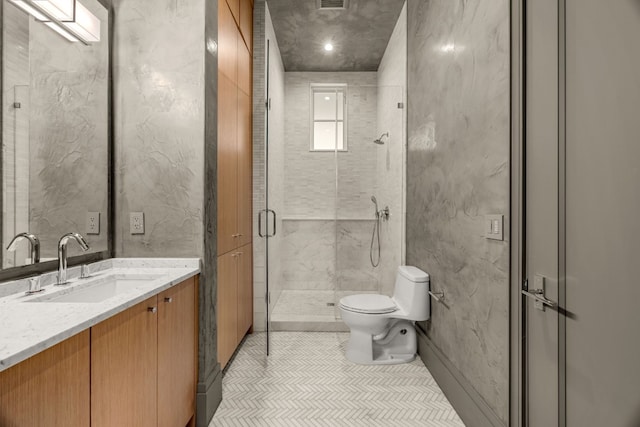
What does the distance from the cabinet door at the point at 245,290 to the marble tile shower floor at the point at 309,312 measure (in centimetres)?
33

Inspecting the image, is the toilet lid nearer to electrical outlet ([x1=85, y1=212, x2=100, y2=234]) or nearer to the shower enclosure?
the shower enclosure

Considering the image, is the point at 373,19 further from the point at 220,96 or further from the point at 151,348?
the point at 151,348

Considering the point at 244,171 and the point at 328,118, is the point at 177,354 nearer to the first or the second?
the point at 244,171

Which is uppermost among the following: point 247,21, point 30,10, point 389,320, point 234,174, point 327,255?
point 247,21

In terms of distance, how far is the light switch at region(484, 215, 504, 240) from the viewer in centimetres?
151

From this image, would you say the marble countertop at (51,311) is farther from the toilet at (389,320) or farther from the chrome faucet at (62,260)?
the toilet at (389,320)

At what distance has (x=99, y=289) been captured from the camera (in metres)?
1.56

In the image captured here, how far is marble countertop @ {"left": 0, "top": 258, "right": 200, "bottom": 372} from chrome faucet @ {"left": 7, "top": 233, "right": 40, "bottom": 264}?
8 centimetres

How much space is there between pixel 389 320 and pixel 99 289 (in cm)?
193

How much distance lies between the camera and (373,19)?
11.1ft

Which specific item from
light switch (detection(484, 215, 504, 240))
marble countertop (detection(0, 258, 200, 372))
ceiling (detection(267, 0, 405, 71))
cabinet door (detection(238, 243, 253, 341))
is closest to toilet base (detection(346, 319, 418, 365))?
cabinet door (detection(238, 243, 253, 341))

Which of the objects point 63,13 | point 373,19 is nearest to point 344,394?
point 63,13

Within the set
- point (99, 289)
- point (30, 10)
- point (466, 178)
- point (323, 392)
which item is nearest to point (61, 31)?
point (30, 10)

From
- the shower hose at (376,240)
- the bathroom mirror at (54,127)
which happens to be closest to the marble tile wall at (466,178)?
the shower hose at (376,240)
